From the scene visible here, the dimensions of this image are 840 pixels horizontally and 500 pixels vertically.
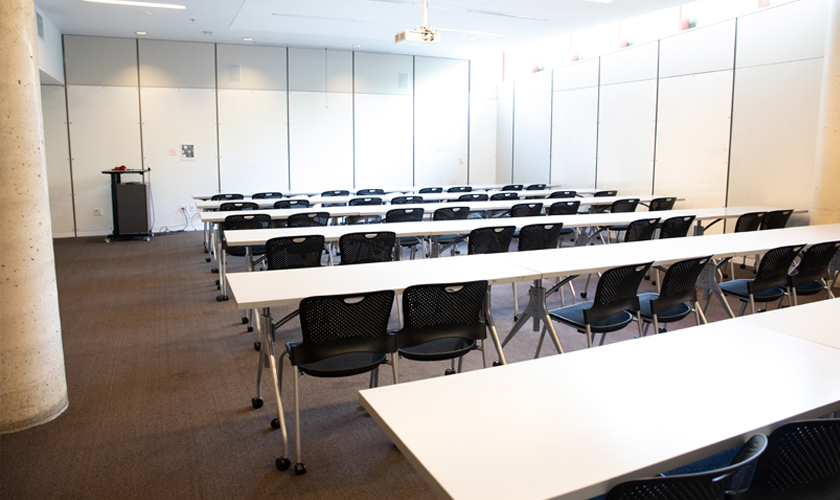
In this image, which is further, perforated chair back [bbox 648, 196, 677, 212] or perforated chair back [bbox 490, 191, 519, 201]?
perforated chair back [bbox 490, 191, 519, 201]

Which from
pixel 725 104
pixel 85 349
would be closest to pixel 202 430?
pixel 85 349

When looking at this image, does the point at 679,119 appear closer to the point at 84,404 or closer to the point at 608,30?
the point at 608,30

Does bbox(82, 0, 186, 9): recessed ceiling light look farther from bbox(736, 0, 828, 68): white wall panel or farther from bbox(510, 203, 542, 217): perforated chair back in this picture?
bbox(736, 0, 828, 68): white wall panel

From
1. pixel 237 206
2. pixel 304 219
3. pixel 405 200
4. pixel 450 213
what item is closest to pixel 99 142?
pixel 237 206

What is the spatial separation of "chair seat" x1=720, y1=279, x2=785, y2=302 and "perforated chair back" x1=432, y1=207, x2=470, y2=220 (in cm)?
293

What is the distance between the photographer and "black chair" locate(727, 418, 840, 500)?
4.93 ft

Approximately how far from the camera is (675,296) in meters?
3.72

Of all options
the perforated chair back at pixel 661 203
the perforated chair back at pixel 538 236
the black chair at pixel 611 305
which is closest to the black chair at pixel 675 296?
the black chair at pixel 611 305

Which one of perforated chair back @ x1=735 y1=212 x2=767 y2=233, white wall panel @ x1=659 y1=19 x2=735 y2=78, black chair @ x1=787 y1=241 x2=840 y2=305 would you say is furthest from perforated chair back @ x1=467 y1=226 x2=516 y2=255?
white wall panel @ x1=659 y1=19 x2=735 y2=78

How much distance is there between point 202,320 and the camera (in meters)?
5.39

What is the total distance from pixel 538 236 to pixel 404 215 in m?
1.64

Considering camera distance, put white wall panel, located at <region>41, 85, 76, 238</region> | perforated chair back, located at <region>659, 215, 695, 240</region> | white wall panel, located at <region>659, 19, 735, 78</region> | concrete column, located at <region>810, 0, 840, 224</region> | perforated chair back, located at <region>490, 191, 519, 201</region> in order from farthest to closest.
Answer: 1. white wall panel, located at <region>41, 85, 76, 238</region>
2. perforated chair back, located at <region>490, 191, 519, 201</region>
3. white wall panel, located at <region>659, 19, 735, 78</region>
4. concrete column, located at <region>810, 0, 840, 224</region>
5. perforated chair back, located at <region>659, 215, 695, 240</region>

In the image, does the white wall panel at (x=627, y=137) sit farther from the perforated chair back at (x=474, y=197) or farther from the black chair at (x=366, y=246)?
the black chair at (x=366, y=246)

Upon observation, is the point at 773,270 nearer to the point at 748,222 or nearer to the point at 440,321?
the point at 748,222
